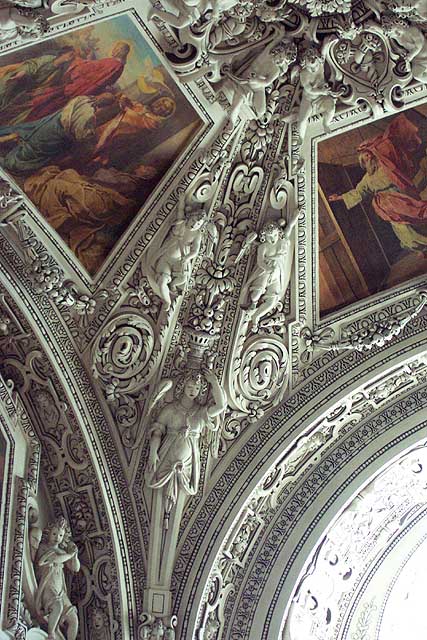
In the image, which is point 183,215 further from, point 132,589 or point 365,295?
point 132,589

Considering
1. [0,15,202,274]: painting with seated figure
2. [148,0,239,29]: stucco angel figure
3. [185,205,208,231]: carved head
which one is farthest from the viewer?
[185,205,208,231]: carved head

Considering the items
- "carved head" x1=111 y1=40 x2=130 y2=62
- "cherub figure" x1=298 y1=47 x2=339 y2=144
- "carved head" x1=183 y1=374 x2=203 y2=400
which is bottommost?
"carved head" x1=183 y1=374 x2=203 y2=400

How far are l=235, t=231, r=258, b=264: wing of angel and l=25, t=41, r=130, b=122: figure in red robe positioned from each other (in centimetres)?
236

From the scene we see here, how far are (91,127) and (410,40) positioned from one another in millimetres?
3640

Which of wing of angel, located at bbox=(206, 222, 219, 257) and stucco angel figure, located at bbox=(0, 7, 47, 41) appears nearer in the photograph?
stucco angel figure, located at bbox=(0, 7, 47, 41)

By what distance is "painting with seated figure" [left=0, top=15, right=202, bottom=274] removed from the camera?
37.2 feet

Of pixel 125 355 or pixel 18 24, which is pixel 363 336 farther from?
pixel 18 24

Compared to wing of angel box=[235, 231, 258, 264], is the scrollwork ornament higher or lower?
lower

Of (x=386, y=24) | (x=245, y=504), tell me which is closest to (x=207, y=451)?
(x=245, y=504)

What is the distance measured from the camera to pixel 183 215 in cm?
1223

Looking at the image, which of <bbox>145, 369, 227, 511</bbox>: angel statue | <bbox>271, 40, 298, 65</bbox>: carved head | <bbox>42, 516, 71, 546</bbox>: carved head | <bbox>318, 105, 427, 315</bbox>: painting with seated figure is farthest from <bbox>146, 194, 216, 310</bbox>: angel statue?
<bbox>42, 516, 71, 546</bbox>: carved head

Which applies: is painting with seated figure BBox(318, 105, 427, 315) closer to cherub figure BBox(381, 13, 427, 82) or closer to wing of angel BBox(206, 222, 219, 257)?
cherub figure BBox(381, 13, 427, 82)

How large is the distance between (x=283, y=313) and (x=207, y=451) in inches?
73.9

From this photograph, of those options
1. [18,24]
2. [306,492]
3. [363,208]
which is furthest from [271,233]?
[18,24]
